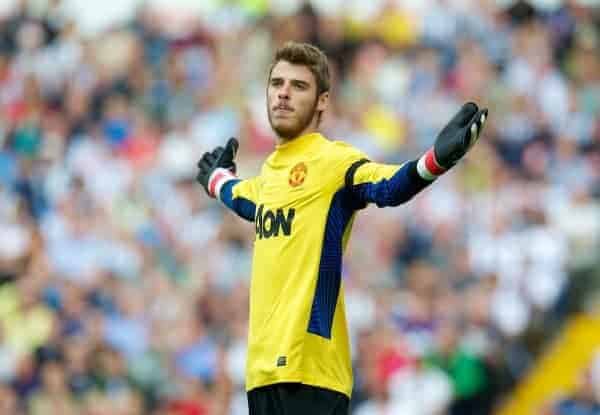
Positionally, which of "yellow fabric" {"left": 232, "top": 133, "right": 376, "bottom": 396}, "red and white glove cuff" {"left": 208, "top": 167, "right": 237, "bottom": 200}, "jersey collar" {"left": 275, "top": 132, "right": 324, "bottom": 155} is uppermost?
"red and white glove cuff" {"left": 208, "top": 167, "right": 237, "bottom": 200}

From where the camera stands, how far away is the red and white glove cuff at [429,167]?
5.44 m

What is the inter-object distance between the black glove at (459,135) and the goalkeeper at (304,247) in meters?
0.26

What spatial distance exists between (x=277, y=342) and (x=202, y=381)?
617 cm

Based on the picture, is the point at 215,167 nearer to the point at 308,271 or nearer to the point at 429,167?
the point at 308,271

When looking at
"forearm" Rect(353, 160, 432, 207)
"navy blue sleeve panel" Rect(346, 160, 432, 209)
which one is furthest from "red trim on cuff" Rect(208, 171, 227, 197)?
"forearm" Rect(353, 160, 432, 207)

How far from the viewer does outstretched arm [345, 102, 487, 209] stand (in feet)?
17.7

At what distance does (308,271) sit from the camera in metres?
5.85

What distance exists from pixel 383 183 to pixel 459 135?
1.29 feet

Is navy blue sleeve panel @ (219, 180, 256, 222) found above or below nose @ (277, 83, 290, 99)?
below

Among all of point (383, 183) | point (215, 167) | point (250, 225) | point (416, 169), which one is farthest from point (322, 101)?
point (250, 225)

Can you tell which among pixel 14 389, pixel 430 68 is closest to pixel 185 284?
pixel 14 389

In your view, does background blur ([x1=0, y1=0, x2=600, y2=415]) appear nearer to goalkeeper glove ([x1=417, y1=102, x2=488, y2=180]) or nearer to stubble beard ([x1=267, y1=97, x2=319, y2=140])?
stubble beard ([x1=267, y1=97, x2=319, y2=140])

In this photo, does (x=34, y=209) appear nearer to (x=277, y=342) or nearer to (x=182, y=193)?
(x=182, y=193)

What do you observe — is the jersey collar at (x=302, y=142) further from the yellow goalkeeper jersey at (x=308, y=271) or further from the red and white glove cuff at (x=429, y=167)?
the red and white glove cuff at (x=429, y=167)
